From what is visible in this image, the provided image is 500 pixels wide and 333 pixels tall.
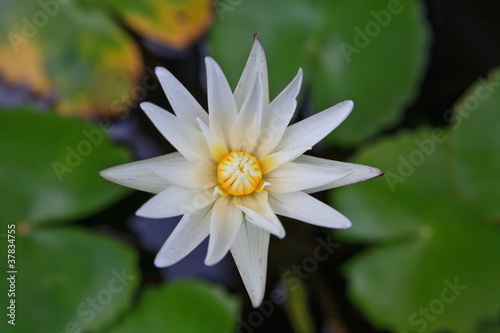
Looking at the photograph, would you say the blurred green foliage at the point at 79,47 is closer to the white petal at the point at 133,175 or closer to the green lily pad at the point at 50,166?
the green lily pad at the point at 50,166

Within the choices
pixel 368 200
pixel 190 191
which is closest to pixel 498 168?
pixel 368 200

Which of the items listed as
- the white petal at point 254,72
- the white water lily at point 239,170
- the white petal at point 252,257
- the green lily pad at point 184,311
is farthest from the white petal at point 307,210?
the green lily pad at point 184,311

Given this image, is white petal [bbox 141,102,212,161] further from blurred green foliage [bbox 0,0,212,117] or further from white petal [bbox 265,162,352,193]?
blurred green foliage [bbox 0,0,212,117]

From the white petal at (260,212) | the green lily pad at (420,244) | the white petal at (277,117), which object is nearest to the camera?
the white petal at (260,212)

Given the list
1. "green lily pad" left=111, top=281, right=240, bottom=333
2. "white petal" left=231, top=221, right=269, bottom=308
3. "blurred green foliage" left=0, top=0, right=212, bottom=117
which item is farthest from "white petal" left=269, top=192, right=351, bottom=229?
"blurred green foliage" left=0, top=0, right=212, bottom=117

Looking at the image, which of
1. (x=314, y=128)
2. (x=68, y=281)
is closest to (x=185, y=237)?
(x=314, y=128)

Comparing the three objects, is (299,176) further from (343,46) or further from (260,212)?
(343,46)
